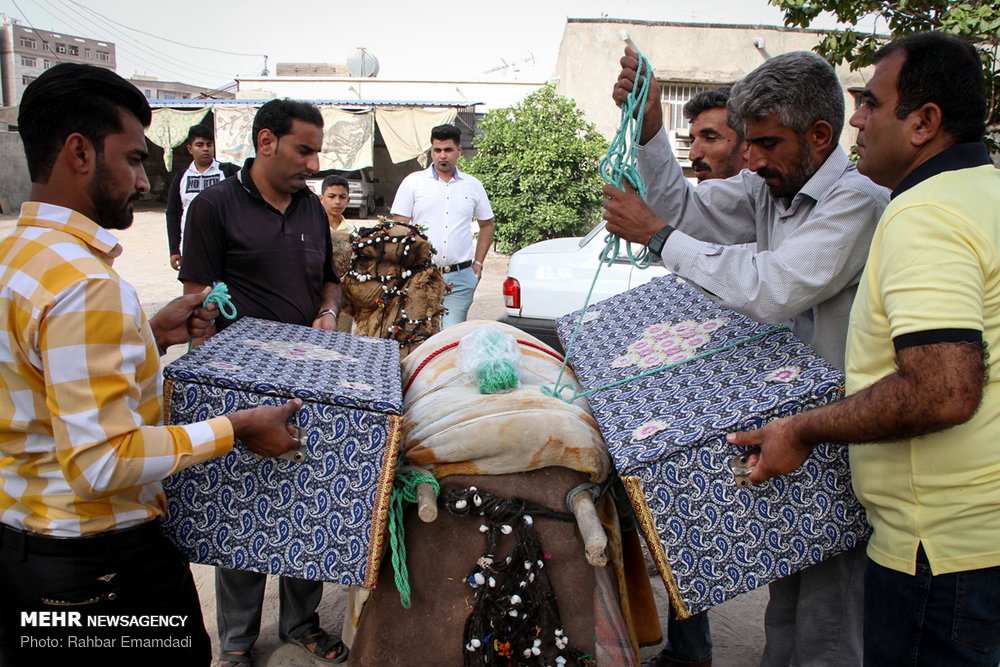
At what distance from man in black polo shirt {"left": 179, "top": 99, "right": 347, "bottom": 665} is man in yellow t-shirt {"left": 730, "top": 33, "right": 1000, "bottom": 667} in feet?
7.00

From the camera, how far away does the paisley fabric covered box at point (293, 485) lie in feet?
5.88

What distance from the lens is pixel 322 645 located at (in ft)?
9.83

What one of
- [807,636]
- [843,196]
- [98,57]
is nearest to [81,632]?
[807,636]

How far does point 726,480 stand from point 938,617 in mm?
539

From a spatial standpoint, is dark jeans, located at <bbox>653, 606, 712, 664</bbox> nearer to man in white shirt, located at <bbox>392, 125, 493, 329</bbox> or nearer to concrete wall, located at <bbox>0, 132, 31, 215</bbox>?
man in white shirt, located at <bbox>392, 125, 493, 329</bbox>

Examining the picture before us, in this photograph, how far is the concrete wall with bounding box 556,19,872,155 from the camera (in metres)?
16.2

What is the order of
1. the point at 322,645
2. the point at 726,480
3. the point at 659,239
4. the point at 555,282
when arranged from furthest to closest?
1. the point at 555,282
2. the point at 322,645
3. the point at 659,239
4. the point at 726,480

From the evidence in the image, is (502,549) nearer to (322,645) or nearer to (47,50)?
(322,645)

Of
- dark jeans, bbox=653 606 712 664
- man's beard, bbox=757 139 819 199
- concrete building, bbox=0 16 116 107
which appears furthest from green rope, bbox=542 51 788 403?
concrete building, bbox=0 16 116 107

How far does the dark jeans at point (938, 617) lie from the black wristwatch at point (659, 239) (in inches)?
38.3

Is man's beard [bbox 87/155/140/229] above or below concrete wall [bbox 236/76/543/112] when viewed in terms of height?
below

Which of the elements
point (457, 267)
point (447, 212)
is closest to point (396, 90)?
point (447, 212)

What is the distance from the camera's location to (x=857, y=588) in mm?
1979

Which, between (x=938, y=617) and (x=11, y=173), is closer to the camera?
(x=938, y=617)
